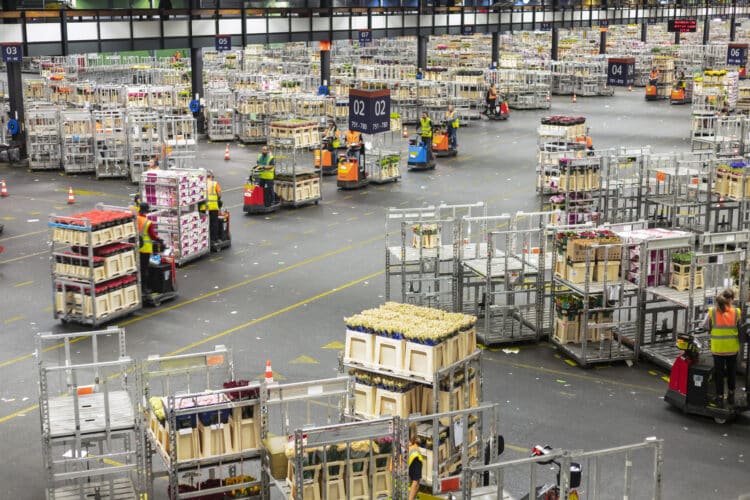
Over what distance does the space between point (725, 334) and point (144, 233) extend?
1115 cm

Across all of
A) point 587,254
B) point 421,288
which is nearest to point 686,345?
point 587,254

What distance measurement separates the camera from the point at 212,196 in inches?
947

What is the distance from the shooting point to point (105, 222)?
18625mm

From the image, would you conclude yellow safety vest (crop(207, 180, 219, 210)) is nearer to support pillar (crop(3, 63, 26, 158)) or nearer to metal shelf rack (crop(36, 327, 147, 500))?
metal shelf rack (crop(36, 327, 147, 500))

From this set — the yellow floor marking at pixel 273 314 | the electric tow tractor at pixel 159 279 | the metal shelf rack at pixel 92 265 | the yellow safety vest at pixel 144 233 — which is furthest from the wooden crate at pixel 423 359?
the electric tow tractor at pixel 159 279

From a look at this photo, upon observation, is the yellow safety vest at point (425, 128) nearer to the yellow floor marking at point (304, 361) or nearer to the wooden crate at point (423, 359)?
the yellow floor marking at point (304, 361)

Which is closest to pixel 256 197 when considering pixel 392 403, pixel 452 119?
pixel 452 119

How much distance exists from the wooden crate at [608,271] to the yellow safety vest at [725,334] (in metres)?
2.76

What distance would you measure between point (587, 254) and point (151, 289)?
29.5 ft

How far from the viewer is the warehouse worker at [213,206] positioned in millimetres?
23953

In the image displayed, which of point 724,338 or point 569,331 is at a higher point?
point 724,338

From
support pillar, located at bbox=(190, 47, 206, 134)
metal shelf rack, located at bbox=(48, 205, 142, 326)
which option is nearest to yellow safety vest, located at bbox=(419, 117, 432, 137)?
support pillar, located at bbox=(190, 47, 206, 134)

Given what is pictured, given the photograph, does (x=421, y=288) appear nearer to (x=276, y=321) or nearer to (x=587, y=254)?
(x=276, y=321)

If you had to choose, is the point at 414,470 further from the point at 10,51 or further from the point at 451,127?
the point at 451,127
